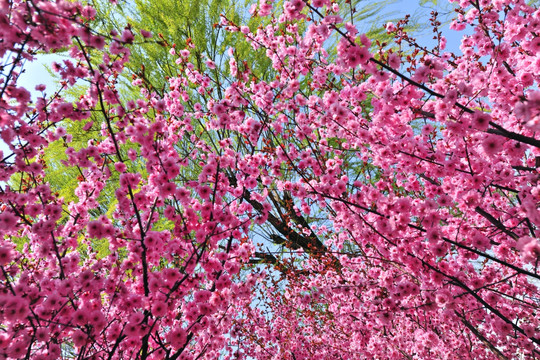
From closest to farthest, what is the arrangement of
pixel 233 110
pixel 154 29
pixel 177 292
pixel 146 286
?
pixel 146 286 < pixel 177 292 < pixel 233 110 < pixel 154 29

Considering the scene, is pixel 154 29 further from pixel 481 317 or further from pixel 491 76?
pixel 481 317

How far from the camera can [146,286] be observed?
3.00m

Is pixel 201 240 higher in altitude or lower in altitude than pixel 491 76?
lower

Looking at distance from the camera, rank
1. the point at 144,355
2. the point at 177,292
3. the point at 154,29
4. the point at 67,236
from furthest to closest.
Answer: the point at 154,29
the point at 67,236
the point at 177,292
the point at 144,355

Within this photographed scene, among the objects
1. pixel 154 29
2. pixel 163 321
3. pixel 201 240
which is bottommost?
pixel 163 321

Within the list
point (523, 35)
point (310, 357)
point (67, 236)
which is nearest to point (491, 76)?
point (523, 35)

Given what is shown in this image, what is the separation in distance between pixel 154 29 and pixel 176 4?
0.82 meters

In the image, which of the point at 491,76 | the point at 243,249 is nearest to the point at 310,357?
the point at 243,249

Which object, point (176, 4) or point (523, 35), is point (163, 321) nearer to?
point (523, 35)

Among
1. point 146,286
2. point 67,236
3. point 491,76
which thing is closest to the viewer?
Result: point 146,286

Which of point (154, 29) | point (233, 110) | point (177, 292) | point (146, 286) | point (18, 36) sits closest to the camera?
point (18, 36)

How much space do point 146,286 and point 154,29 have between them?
6874 millimetres

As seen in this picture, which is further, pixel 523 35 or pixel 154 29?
pixel 154 29

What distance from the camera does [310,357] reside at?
6.98 m
